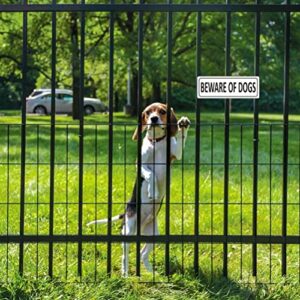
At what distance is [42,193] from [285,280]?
4.63 m

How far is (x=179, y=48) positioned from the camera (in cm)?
3017

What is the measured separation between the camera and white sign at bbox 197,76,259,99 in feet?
16.0

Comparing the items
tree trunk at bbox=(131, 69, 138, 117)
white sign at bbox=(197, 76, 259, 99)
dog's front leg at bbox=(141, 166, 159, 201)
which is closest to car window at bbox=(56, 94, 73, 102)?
tree trunk at bbox=(131, 69, 138, 117)

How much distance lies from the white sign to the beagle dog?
484 mm

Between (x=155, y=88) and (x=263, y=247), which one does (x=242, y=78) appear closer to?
(x=263, y=247)

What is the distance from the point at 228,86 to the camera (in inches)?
193

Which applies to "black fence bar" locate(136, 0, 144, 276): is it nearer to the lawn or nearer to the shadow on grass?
the lawn

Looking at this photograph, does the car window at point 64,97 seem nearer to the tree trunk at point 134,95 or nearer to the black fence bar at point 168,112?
the tree trunk at point 134,95

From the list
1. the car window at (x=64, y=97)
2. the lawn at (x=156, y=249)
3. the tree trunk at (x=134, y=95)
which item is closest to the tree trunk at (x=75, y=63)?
the tree trunk at (x=134, y=95)

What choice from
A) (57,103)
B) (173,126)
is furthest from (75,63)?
(173,126)

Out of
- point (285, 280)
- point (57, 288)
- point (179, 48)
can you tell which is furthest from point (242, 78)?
point (179, 48)

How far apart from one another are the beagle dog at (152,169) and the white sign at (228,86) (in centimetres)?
48

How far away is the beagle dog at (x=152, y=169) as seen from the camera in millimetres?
5371

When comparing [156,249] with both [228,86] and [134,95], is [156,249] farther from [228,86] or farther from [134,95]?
[134,95]
